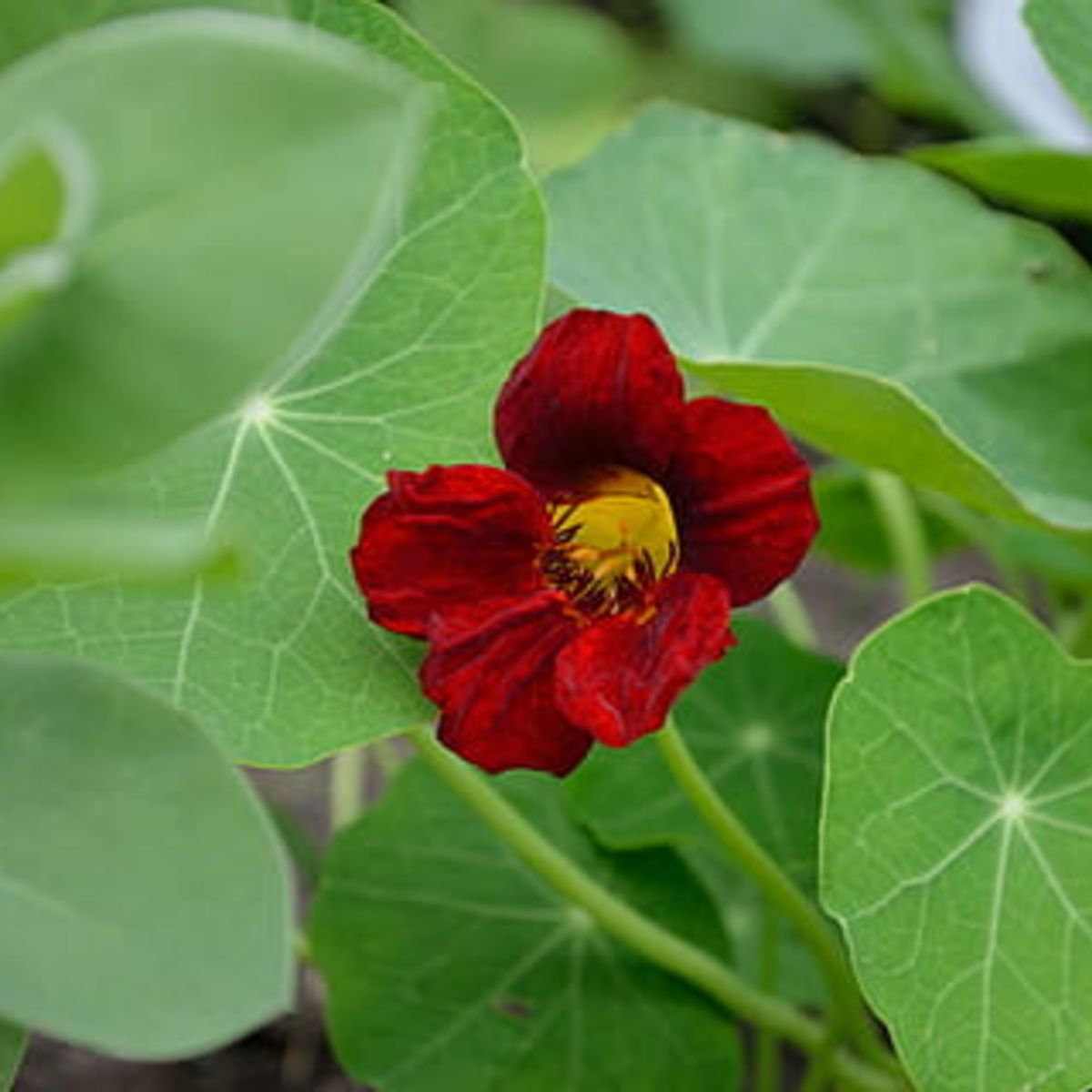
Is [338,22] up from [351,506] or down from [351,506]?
up

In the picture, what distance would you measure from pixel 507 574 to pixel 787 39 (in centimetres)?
169

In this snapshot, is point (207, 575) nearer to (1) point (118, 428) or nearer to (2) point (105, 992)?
(1) point (118, 428)

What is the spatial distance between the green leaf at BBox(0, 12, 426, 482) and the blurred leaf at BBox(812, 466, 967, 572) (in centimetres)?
92

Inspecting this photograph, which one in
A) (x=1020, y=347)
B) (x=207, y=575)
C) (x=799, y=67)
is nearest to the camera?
(x=207, y=575)

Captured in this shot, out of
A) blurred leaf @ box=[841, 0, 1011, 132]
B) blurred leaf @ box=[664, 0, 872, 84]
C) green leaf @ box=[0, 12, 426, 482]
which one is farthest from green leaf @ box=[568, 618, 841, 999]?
blurred leaf @ box=[664, 0, 872, 84]

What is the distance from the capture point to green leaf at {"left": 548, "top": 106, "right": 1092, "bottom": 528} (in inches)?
49.3

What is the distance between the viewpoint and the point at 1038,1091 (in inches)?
36.1

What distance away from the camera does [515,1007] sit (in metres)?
1.21

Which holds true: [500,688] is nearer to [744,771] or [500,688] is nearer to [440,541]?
[440,541]

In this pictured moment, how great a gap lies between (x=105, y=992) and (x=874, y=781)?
37 cm

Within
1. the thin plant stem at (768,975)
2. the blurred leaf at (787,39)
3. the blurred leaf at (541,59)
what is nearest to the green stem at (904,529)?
the thin plant stem at (768,975)

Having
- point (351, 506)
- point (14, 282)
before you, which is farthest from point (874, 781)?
point (14, 282)

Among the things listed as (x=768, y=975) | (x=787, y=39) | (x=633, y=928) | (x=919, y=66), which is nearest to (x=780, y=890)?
(x=633, y=928)

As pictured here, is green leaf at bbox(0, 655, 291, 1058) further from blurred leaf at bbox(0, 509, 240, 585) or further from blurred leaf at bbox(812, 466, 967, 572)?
blurred leaf at bbox(812, 466, 967, 572)
